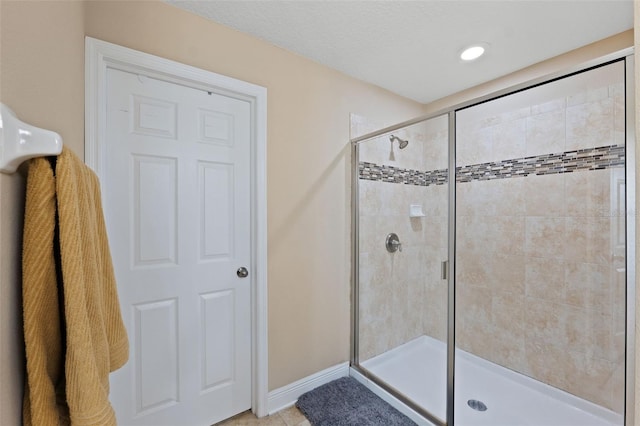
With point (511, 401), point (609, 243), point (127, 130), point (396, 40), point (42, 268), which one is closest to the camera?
point (42, 268)

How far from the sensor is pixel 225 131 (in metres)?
1.64

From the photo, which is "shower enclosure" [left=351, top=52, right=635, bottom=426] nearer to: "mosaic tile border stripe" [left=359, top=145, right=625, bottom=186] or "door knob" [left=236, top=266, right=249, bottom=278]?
"mosaic tile border stripe" [left=359, top=145, right=625, bottom=186]

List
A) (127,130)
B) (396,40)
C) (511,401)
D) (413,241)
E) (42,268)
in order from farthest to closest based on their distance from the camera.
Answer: (413,241) < (511,401) < (396,40) < (127,130) < (42,268)

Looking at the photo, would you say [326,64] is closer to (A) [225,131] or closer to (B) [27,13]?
(A) [225,131]

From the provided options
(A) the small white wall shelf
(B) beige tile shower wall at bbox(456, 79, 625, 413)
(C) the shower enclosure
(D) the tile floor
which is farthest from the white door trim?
(B) beige tile shower wall at bbox(456, 79, 625, 413)

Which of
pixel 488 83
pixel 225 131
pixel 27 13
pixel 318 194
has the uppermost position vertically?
pixel 488 83

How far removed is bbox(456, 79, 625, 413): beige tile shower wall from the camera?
1.58 m

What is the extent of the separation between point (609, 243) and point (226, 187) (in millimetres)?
2185

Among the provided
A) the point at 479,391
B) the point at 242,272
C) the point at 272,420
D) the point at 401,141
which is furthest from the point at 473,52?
the point at 272,420

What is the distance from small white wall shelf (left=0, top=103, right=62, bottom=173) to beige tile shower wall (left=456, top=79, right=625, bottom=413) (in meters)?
1.91

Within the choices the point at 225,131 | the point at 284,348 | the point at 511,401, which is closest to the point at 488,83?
the point at 225,131

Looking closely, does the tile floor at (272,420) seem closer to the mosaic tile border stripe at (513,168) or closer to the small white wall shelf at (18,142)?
the mosaic tile border stripe at (513,168)

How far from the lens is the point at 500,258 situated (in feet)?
6.82

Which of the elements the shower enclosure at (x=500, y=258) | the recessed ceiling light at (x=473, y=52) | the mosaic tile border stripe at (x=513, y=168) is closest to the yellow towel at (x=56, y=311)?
the shower enclosure at (x=500, y=258)
